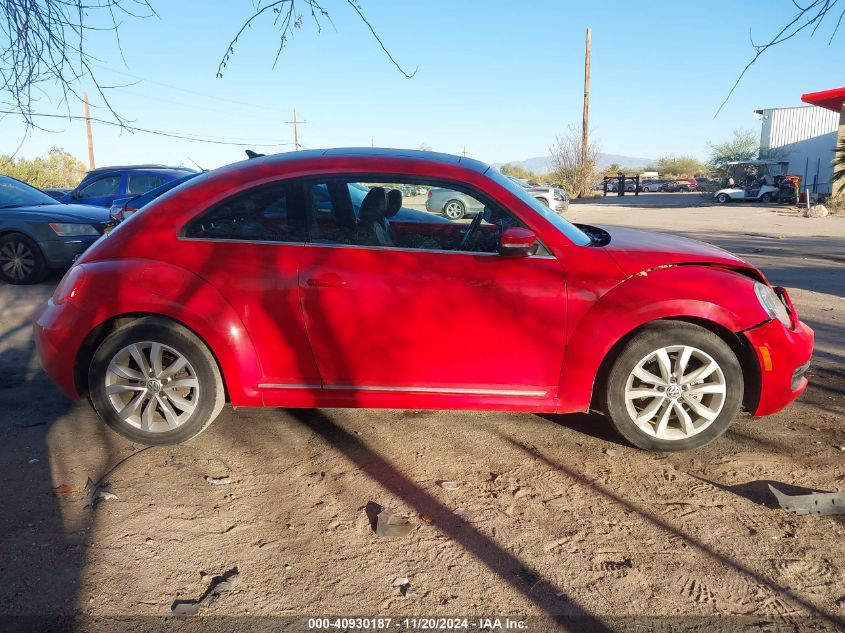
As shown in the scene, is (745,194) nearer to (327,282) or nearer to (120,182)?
(120,182)

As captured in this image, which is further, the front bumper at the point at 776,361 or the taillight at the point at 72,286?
the taillight at the point at 72,286

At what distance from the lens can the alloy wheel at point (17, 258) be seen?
→ 8992 mm

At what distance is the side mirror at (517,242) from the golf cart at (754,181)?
34405mm

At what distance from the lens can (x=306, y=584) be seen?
260cm

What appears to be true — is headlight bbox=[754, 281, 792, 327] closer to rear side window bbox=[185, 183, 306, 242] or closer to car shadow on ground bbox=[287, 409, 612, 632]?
car shadow on ground bbox=[287, 409, 612, 632]

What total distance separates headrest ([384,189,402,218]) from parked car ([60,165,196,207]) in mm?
9094

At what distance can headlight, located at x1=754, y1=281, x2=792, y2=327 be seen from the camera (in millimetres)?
3676

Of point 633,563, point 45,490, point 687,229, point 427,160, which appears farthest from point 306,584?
point 687,229

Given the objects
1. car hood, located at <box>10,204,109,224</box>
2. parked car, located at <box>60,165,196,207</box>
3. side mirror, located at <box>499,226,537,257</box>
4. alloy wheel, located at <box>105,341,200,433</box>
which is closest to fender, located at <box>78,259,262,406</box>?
alloy wheel, located at <box>105,341,200,433</box>

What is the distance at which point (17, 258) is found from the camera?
8992 millimetres

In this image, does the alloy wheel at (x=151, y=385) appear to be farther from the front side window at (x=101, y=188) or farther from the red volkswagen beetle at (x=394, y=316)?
the front side window at (x=101, y=188)

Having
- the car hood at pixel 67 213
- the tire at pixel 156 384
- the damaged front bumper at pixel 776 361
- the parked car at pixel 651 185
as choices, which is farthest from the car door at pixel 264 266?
the parked car at pixel 651 185

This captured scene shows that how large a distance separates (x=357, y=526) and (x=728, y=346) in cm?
228

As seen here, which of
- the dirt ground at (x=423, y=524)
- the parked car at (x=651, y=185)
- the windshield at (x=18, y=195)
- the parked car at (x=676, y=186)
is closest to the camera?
the dirt ground at (x=423, y=524)
